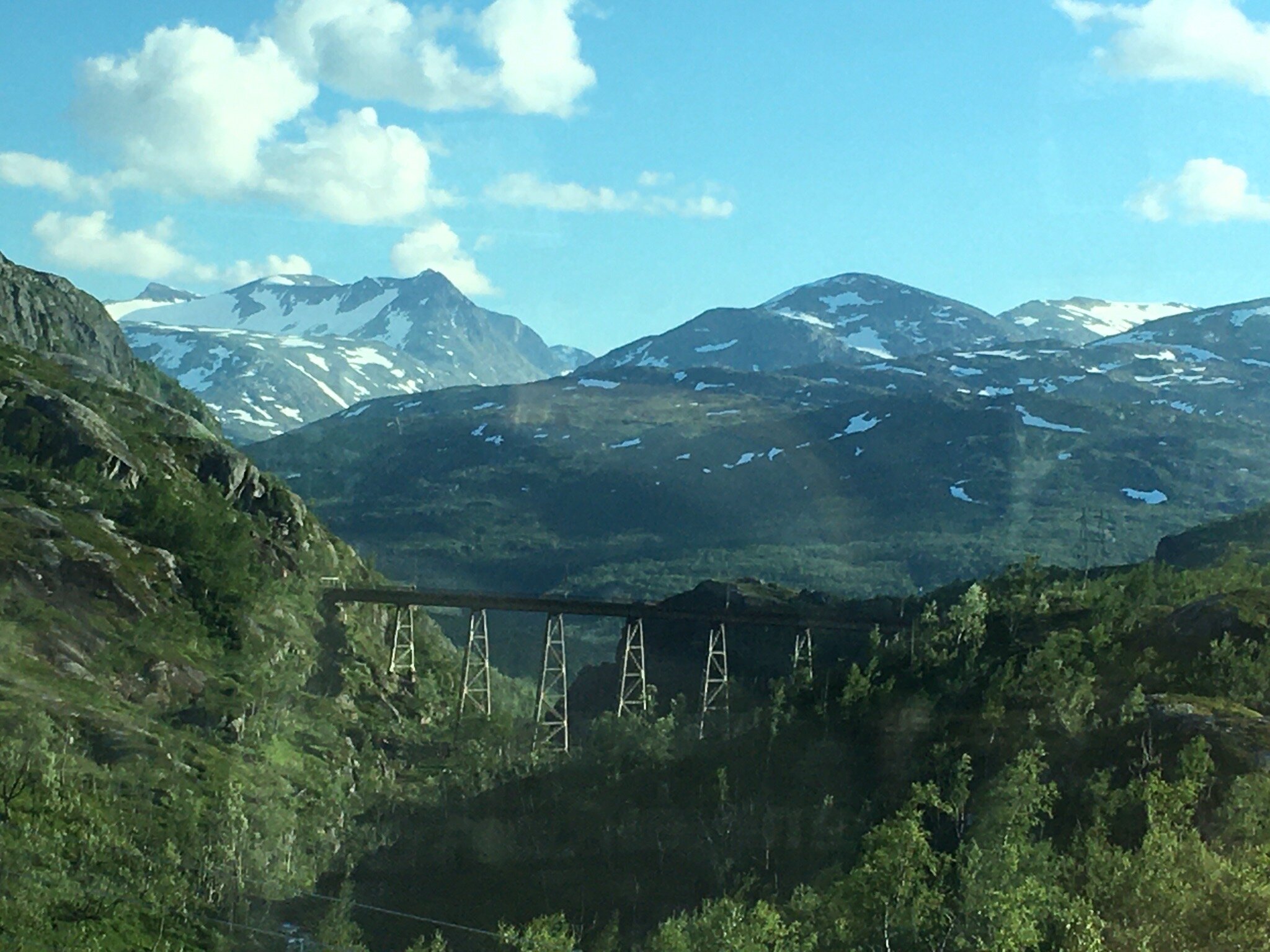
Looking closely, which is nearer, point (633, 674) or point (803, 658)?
point (803, 658)

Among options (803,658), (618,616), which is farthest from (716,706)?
(618,616)

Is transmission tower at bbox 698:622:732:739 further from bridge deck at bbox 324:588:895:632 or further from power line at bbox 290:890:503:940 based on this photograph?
power line at bbox 290:890:503:940

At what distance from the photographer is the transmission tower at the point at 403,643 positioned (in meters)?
128

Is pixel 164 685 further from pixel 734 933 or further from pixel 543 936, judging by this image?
pixel 734 933

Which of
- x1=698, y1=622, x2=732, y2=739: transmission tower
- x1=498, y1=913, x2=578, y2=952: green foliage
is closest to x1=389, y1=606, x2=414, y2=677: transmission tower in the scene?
x1=698, y1=622, x2=732, y2=739: transmission tower

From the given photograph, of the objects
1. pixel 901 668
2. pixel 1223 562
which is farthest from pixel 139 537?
pixel 1223 562

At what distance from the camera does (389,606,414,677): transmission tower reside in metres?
128

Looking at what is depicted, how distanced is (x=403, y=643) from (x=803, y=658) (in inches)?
1881

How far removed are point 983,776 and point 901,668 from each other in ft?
65.2

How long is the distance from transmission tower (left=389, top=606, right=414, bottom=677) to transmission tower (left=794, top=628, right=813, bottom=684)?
34.6m

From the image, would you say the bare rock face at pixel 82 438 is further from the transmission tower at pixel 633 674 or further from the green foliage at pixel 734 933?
the green foliage at pixel 734 933

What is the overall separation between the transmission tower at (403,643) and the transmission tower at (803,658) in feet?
114

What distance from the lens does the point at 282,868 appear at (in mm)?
80375

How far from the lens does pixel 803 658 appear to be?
378 ft
